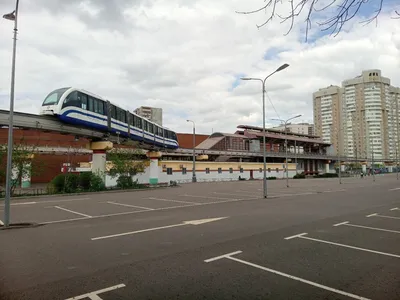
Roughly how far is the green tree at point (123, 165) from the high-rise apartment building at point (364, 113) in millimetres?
74842

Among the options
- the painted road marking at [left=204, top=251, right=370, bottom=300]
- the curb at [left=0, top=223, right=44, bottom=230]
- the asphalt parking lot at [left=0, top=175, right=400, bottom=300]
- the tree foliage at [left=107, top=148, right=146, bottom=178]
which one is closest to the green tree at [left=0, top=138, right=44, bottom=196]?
the tree foliage at [left=107, top=148, right=146, bottom=178]

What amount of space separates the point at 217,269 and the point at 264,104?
61.6 ft

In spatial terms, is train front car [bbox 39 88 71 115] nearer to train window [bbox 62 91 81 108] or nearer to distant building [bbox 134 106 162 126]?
train window [bbox 62 91 81 108]

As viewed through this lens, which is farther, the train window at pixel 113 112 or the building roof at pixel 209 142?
the building roof at pixel 209 142

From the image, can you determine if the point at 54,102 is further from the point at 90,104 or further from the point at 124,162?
the point at 124,162

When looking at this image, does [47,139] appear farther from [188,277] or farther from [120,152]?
[188,277]

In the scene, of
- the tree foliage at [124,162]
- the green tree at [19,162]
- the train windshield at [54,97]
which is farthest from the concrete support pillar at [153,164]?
the train windshield at [54,97]

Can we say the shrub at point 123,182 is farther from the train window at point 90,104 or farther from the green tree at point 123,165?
the train window at point 90,104

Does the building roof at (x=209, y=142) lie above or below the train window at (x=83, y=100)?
above

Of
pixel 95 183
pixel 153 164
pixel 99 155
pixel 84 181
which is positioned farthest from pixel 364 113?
pixel 84 181

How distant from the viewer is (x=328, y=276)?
531cm

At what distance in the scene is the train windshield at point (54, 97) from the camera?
67.4 ft

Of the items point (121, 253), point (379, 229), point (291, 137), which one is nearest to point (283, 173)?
point (291, 137)

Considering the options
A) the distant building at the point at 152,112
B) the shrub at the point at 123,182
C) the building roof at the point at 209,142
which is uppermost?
the distant building at the point at 152,112
